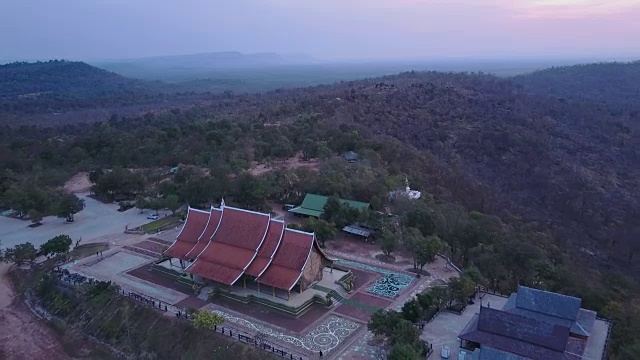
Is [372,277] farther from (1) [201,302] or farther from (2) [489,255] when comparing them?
(1) [201,302]

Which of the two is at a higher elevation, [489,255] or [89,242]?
[489,255]

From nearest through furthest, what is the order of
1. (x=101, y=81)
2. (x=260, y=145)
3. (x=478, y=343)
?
1. (x=478, y=343)
2. (x=260, y=145)
3. (x=101, y=81)

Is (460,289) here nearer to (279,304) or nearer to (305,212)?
(279,304)

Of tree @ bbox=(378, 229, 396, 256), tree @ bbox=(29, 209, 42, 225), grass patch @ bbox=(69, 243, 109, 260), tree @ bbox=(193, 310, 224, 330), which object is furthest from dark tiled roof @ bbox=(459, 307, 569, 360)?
tree @ bbox=(29, 209, 42, 225)

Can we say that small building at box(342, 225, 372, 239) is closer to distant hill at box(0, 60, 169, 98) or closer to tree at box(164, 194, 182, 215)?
tree at box(164, 194, 182, 215)

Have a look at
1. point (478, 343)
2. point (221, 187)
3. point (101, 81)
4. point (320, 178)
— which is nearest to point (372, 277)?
point (478, 343)

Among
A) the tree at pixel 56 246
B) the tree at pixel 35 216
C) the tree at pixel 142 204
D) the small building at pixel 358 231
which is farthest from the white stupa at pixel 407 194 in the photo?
the tree at pixel 35 216

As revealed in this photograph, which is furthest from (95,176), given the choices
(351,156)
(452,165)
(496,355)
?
(496,355)
